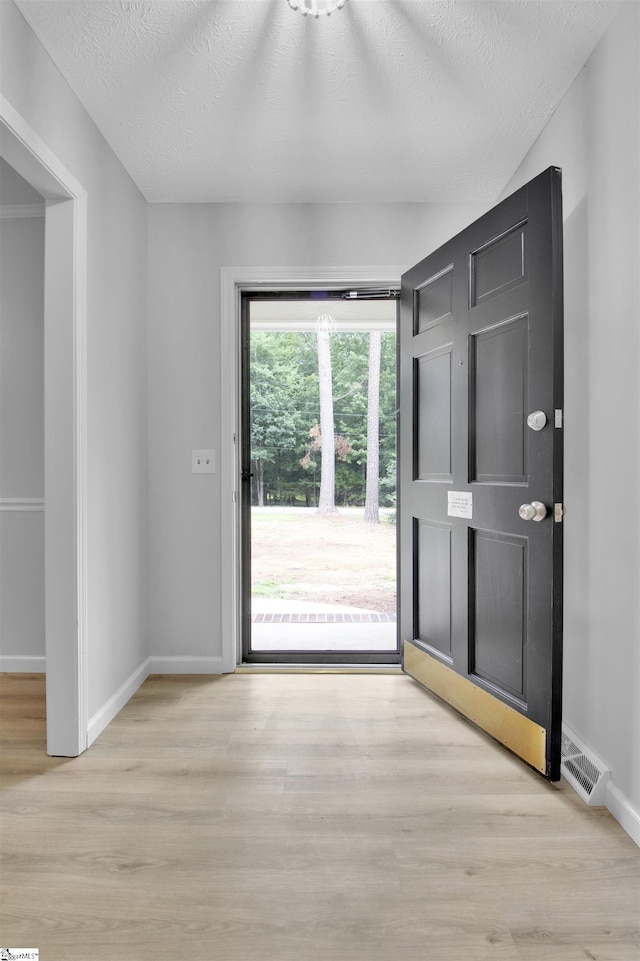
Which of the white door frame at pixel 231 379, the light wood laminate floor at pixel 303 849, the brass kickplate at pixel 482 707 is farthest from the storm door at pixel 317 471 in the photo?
the light wood laminate floor at pixel 303 849

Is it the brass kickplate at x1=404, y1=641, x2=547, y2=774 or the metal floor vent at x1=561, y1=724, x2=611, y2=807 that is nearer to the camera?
the metal floor vent at x1=561, y1=724, x2=611, y2=807

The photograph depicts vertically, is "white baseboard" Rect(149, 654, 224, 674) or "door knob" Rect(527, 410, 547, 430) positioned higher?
"door knob" Rect(527, 410, 547, 430)

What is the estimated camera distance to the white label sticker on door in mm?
2318

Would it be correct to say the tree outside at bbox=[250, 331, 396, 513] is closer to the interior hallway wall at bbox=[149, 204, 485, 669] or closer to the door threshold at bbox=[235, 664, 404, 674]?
the interior hallway wall at bbox=[149, 204, 485, 669]

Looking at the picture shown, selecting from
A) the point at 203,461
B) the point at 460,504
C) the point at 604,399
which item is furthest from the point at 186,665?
the point at 604,399

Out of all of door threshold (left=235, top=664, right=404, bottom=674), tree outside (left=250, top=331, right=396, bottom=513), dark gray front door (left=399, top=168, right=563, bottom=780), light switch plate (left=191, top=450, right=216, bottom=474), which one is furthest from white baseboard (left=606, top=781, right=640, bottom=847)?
light switch plate (left=191, top=450, right=216, bottom=474)

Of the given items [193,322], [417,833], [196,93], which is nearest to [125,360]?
[193,322]

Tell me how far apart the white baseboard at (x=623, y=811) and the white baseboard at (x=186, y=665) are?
190cm

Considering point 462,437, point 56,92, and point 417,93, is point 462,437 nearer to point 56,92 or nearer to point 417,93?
point 417,93

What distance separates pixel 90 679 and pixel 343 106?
99.8 inches

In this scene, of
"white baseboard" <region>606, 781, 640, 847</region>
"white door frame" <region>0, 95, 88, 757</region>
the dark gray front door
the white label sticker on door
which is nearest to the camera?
"white baseboard" <region>606, 781, 640, 847</region>

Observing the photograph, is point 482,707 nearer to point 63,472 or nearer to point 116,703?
point 116,703

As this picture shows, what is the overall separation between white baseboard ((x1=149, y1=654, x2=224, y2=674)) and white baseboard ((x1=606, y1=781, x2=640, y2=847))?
74.8 inches

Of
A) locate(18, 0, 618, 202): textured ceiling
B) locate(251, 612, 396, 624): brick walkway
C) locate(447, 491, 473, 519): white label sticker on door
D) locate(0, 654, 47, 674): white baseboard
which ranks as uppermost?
locate(18, 0, 618, 202): textured ceiling
